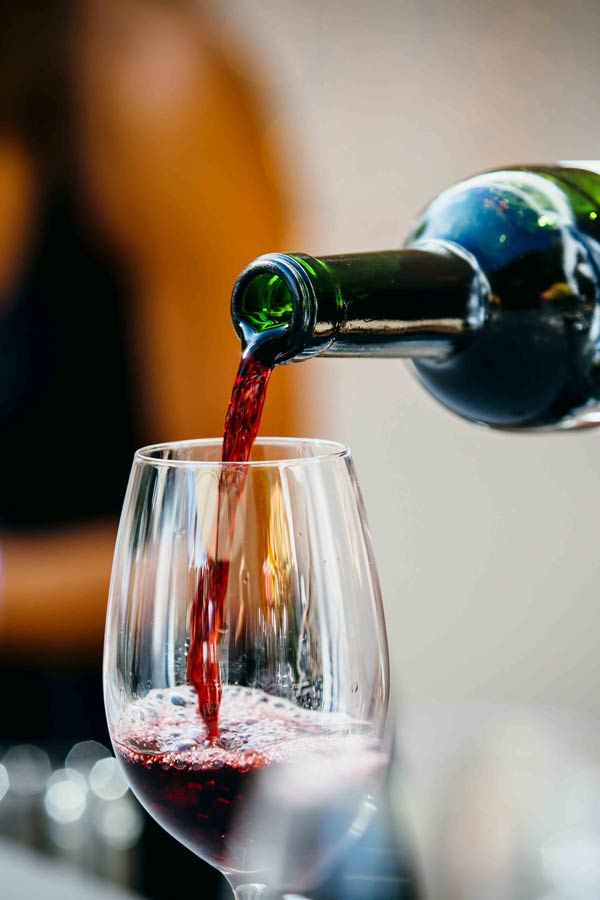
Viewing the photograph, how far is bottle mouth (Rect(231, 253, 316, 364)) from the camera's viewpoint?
1.73ft

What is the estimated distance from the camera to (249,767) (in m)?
0.55

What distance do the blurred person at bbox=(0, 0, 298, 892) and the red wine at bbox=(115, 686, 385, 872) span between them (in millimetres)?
1566

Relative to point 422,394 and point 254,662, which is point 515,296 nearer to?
point 254,662

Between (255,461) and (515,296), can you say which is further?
(515,296)

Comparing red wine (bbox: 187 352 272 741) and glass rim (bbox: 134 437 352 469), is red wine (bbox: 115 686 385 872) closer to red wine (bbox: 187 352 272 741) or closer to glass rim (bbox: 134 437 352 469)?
red wine (bbox: 187 352 272 741)

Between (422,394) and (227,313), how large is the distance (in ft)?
2.05

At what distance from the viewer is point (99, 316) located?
2.15 meters

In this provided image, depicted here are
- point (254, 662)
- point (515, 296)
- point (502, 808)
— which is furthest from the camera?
point (502, 808)

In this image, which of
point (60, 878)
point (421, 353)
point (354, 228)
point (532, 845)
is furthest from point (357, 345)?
point (354, 228)

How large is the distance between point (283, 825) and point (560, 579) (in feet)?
6.90

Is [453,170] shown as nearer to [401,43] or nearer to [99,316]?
[401,43]

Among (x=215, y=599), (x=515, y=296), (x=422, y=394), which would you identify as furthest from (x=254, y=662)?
(x=422, y=394)

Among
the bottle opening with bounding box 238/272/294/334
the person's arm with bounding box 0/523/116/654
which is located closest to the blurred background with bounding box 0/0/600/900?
the person's arm with bounding box 0/523/116/654

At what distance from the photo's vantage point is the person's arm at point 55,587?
84.5 inches
